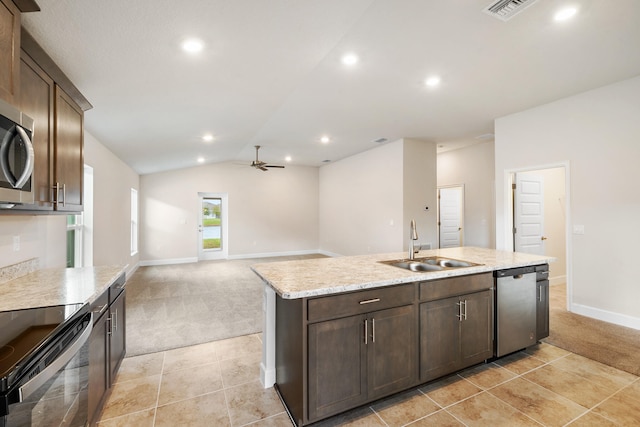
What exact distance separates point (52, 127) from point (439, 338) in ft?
10.4

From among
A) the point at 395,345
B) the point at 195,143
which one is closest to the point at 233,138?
the point at 195,143

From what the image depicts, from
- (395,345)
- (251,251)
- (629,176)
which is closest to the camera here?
(395,345)

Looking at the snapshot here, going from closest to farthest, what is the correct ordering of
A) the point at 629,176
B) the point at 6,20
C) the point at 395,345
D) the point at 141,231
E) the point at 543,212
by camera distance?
the point at 6,20
the point at 395,345
the point at 629,176
the point at 543,212
the point at 141,231

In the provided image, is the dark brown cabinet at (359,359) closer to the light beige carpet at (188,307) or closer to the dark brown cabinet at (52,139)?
the light beige carpet at (188,307)

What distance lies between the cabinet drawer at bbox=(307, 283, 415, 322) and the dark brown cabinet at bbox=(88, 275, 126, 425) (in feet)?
4.20

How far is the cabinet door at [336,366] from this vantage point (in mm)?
1767

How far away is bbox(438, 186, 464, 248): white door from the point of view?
7.10 m

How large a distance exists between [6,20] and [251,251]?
7.59 metres

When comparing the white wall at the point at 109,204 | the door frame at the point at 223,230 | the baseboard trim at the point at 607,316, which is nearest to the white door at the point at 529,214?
the baseboard trim at the point at 607,316

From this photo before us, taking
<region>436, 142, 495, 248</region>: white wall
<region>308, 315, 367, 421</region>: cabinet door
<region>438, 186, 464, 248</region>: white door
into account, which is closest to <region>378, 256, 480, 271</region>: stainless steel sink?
<region>308, 315, 367, 421</region>: cabinet door

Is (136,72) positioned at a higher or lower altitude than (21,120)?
higher

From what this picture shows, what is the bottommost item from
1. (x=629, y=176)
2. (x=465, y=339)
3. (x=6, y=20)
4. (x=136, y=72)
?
(x=465, y=339)

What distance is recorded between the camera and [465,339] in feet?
7.73

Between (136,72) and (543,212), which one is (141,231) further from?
(543,212)
